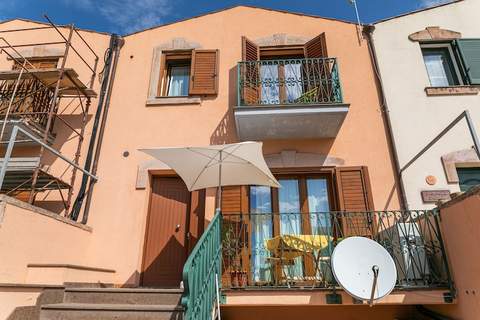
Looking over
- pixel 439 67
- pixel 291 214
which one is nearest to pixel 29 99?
pixel 291 214

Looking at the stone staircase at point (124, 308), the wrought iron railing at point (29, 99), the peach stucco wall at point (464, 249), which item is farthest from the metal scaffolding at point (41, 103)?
the peach stucco wall at point (464, 249)

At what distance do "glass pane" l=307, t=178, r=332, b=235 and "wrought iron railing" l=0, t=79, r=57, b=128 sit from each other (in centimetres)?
586

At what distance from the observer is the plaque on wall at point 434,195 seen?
5.89 meters

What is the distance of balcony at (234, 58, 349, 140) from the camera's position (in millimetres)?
6031

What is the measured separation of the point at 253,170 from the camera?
5277 mm

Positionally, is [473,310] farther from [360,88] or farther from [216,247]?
[360,88]

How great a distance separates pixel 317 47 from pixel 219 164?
4.03 metres

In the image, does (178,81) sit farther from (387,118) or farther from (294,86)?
(387,118)

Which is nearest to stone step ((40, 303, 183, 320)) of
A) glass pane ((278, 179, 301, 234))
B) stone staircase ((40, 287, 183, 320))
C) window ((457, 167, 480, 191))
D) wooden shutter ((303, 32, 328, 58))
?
stone staircase ((40, 287, 183, 320))

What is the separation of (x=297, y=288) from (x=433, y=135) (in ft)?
14.2

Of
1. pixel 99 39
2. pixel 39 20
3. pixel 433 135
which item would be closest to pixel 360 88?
pixel 433 135

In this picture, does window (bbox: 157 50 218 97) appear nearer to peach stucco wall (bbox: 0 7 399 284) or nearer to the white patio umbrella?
peach stucco wall (bbox: 0 7 399 284)

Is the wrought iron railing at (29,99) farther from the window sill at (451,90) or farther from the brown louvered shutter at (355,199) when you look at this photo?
the window sill at (451,90)

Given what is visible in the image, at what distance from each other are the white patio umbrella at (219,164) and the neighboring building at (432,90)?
9.93ft
